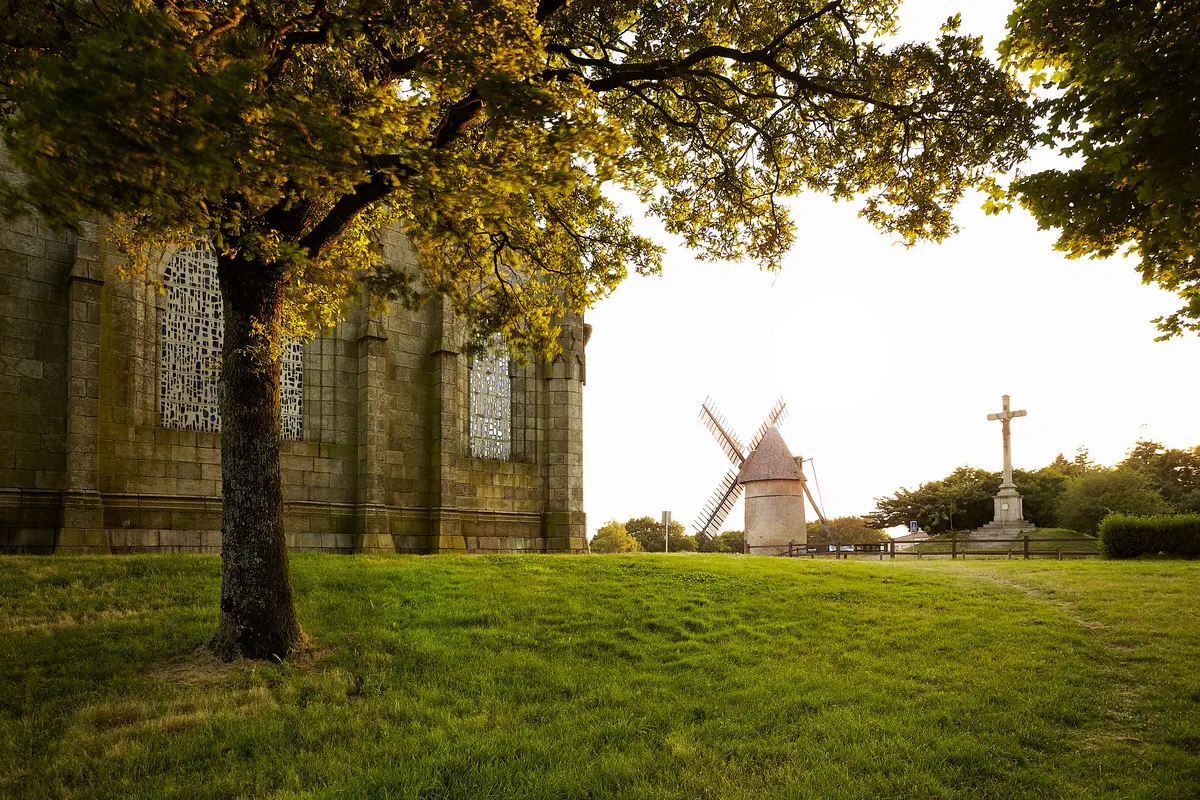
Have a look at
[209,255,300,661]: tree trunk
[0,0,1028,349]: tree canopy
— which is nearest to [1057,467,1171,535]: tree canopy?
[0,0,1028,349]: tree canopy

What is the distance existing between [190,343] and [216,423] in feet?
6.25

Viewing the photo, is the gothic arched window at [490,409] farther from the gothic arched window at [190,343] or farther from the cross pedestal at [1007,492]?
the cross pedestal at [1007,492]

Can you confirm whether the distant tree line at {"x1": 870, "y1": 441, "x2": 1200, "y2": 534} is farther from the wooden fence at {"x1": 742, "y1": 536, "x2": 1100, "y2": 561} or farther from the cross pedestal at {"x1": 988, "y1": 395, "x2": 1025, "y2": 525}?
the wooden fence at {"x1": 742, "y1": 536, "x2": 1100, "y2": 561}

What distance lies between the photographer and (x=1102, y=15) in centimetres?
765

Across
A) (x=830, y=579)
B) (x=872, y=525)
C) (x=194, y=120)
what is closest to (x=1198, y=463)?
(x=872, y=525)

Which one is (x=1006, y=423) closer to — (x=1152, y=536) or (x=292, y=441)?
(x=1152, y=536)

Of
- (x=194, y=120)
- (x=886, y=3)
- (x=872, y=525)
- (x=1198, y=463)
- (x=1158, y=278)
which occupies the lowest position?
(x=872, y=525)

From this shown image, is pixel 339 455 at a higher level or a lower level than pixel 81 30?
lower

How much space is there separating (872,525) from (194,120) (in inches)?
1995

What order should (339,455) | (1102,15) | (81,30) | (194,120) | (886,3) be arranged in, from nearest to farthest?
(194,120)
(1102,15)
(81,30)
(886,3)
(339,455)

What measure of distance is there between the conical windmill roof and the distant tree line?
41.4 ft

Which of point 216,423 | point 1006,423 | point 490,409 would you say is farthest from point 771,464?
point 216,423

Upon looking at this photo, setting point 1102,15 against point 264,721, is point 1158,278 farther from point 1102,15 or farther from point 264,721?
point 264,721

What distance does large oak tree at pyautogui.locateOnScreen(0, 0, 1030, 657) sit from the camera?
618 cm
